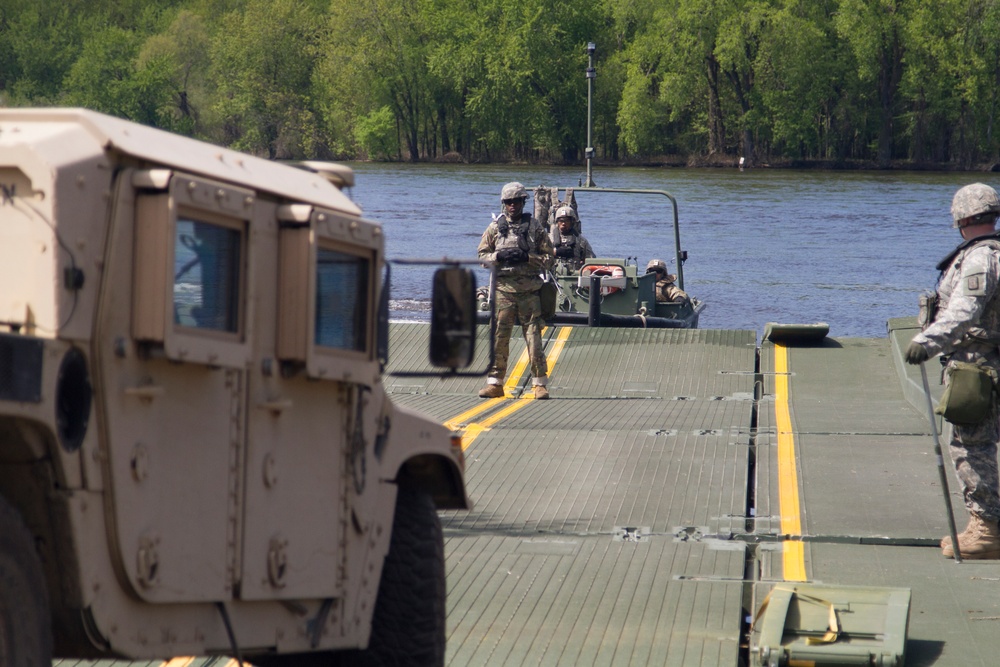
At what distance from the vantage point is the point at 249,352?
12.6 ft

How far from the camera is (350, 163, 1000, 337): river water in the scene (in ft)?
114

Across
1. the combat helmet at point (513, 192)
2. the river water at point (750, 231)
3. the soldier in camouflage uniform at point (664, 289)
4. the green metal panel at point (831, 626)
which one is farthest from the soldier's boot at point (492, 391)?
the river water at point (750, 231)

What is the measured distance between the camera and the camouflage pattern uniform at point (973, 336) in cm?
709

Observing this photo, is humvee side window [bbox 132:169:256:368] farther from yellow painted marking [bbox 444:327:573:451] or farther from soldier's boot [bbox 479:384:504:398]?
soldier's boot [bbox 479:384:504:398]

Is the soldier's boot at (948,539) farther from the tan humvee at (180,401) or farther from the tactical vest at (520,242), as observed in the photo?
the tactical vest at (520,242)

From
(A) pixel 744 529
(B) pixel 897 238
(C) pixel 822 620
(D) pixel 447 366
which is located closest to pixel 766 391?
(A) pixel 744 529

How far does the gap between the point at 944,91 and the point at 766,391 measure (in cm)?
6229

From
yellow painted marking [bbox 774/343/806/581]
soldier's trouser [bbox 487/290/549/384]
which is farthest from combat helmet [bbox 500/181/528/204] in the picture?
yellow painted marking [bbox 774/343/806/581]

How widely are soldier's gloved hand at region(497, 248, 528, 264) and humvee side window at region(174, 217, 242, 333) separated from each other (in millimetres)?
9046

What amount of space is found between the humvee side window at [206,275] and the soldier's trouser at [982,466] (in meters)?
4.63

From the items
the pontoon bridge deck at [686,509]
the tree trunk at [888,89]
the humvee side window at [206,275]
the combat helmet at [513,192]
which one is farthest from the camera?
the tree trunk at [888,89]

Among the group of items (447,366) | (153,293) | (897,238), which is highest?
(153,293)

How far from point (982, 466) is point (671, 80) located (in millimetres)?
69414

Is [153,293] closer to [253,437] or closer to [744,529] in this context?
[253,437]
